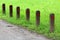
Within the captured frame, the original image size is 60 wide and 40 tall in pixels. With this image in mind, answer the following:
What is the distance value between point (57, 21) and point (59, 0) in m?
7.28

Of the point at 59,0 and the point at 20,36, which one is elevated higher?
the point at 59,0

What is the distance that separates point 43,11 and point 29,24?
3909 millimetres

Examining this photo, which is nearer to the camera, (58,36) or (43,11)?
(58,36)

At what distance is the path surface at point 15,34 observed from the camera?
888 centimetres

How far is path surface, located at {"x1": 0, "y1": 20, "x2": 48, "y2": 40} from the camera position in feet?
29.1

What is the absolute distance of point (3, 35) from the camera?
9.30m

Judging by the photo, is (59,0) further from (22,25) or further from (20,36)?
(20,36)

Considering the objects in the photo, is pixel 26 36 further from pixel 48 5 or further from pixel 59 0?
pixel 59 0

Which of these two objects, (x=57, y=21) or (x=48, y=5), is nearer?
(x=57, y=21)

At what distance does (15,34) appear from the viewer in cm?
945

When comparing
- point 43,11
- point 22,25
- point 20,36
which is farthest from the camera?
point 43,11

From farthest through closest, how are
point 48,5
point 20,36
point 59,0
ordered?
1. point 59,0
2. point 48,5
3. point 20,36

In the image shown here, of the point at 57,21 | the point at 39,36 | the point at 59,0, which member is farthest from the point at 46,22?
the point at 59,0

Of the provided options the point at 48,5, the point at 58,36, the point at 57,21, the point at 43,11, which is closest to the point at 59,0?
the point at 48,5
